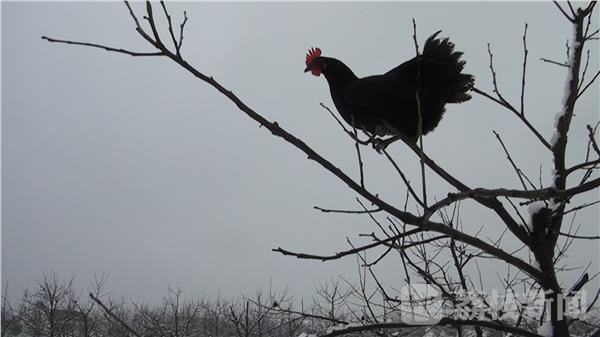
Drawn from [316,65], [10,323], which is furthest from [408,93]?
[10,323]

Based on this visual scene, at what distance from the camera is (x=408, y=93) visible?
7.54 ft

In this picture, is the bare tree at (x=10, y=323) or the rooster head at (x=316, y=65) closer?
the rooster head at (x=316, y=65)

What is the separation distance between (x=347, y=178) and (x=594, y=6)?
150 cm

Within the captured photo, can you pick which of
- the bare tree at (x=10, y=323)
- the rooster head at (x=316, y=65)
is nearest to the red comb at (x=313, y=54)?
the rooster head at (x=316, y=65)

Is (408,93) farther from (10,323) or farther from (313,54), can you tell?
(10,323)

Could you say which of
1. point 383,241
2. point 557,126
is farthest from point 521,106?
point 383,241

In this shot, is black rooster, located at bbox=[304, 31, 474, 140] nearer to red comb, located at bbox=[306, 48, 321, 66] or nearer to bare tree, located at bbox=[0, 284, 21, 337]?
red comb, located at bbox=[306, 48, 321, 66]

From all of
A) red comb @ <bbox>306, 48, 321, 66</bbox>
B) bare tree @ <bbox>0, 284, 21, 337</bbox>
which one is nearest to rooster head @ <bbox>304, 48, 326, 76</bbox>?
red comb @ <bbox>306, 48, 321, 66</bbox>

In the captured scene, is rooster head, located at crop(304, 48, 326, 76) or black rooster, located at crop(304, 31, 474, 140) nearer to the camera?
black rooster, located at crop(304, 31, 474, 140)

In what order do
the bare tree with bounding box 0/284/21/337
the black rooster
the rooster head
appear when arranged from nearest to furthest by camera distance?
the black rooster
the rooster head
the bare tree with bounding box 0/284/21/337

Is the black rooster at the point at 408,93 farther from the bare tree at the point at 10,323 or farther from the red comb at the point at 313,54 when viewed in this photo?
the bare tree at the point at 10,323

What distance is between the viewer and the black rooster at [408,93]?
229 cm

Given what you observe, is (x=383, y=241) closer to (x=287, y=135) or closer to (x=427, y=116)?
(x=287, y=135)

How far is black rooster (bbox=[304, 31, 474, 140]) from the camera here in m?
2.29
